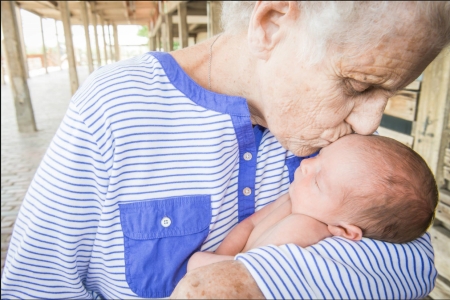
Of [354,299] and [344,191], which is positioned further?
[344,191]

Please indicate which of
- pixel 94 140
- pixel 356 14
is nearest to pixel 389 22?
pixel 356 14

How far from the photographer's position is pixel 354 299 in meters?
0.97

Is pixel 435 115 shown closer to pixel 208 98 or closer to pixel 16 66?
pixel 208 98

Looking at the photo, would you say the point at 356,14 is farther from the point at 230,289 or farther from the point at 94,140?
the point at 94,140

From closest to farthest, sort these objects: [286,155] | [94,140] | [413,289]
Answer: [413,289] < [94,140] < [286,155]

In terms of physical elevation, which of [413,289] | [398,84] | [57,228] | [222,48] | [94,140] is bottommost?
[413,289]

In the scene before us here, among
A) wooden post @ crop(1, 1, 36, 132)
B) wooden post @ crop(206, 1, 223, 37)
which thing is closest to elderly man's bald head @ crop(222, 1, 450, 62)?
wooden post @ crop(206, 1, 223, 37)

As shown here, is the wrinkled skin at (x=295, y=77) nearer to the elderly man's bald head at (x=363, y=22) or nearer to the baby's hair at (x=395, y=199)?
the elderly man's bald head at (x=363, y=22)

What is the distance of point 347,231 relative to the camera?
4.44 feet

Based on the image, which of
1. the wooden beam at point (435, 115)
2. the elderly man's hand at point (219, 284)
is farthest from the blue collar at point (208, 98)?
the wooden beam at point (435, 115)

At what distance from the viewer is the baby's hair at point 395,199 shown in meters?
1.28

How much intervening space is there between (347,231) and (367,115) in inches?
16.7

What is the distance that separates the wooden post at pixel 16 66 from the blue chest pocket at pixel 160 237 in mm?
7711

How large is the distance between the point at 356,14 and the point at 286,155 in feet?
2.36
